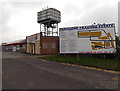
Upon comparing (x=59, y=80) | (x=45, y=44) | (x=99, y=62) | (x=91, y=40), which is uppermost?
(x=91, y=40)

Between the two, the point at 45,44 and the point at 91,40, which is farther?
the point at 45,44

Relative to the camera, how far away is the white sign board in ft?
39.5

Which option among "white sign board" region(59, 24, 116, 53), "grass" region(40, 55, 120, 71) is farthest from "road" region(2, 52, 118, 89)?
"white sign board" region(59, 24, 116, 53)

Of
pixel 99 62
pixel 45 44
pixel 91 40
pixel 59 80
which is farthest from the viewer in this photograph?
pixel 45 44

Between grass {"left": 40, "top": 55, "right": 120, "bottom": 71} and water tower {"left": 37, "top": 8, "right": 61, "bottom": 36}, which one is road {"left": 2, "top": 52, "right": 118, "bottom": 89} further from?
water tower {"left": 37, "top": 8, "right": 61, "bottom": 36}

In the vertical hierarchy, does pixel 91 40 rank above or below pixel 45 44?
above

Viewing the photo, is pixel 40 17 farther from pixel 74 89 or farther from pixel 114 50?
pixel 74 89

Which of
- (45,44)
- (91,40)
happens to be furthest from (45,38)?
(91,40)

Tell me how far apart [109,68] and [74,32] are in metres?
6.40

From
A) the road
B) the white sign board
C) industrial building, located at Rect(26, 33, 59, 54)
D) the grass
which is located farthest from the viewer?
industrial building, located at Rect(26, 33, 59, 54)

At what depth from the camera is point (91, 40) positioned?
12.3 m

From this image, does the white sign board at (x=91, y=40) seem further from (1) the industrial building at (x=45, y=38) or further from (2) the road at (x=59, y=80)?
(1) the industrial building at (x=45, y=38)

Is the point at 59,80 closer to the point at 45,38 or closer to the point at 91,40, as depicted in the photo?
the point at 91,40

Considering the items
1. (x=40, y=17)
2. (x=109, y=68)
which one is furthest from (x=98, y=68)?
(x=40, y=17)
